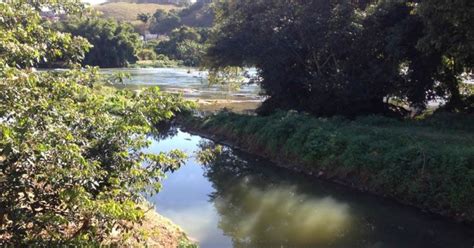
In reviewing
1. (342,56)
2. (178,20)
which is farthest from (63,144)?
(178,20)

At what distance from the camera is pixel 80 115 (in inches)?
264

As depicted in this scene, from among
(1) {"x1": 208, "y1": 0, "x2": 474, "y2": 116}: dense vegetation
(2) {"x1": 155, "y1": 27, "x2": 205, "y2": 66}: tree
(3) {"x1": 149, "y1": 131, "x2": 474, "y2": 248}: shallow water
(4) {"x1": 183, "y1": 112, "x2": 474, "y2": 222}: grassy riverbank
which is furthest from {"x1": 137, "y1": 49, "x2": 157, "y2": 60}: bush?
(3) {"x1": 149, "y1": 131, "x2": 474, "y2": 248}: shallow water

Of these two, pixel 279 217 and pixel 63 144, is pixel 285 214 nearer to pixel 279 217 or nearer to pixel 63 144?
pixel 279 217

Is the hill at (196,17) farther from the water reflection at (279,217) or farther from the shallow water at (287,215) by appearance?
the water reflection at (279,217)

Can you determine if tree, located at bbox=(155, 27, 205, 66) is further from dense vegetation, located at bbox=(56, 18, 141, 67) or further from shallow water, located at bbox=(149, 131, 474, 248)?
shallow water, located at bbox=(149, 131, 474, 248)

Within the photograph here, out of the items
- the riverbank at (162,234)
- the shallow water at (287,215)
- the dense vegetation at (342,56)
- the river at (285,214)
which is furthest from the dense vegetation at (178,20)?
the riverbank at (162,234)

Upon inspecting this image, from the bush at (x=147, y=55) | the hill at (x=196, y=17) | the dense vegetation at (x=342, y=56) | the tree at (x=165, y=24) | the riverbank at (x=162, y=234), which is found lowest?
the bush at (x=147, y=55)

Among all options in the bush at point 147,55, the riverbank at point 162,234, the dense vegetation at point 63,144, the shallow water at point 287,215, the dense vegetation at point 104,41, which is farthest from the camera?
the bush at point 147,55

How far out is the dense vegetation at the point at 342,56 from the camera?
73.0ft

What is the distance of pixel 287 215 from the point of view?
14078 millimetres

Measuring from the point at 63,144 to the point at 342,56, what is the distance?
67.2ft

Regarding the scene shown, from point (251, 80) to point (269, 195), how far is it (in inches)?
551

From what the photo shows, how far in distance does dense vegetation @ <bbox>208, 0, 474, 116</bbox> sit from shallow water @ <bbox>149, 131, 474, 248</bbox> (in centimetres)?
669

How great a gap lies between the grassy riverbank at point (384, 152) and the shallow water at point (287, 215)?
0.53m
